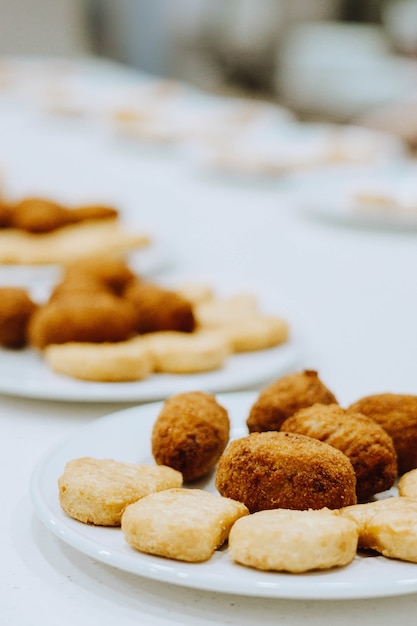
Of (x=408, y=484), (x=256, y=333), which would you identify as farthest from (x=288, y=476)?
(x=256, y=333)

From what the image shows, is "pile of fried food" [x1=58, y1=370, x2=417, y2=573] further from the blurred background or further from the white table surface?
the blurred background

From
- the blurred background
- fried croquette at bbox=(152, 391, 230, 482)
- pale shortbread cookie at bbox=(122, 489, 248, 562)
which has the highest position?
pale shortbread cookie at bbox=(122, 489, 248, 562)

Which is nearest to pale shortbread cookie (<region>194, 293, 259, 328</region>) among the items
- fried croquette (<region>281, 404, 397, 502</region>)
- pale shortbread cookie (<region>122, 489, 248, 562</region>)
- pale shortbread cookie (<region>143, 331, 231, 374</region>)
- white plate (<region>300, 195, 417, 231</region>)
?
pale shortbread cookie (<region>143, 331, 231, 374</region>)

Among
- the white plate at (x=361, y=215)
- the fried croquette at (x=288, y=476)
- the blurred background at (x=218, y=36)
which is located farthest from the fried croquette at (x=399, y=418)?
the blurred background at (x=218, y=36)

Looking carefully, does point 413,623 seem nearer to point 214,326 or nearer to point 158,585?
point 158,585

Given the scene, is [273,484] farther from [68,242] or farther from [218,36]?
[218,36]

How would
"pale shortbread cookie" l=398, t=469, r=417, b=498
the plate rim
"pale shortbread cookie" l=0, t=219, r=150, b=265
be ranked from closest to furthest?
"pale shortbread cookie" l=398, t=469, r=417, b=498, the plate rim, "pale shortbread cookie" l=0, t=219, r=150, b=265

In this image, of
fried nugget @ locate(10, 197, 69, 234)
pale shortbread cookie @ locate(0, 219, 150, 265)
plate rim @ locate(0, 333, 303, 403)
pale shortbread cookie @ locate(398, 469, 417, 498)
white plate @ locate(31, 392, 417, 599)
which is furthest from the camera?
fried nugget @ locate(10, 197, 69, 234)

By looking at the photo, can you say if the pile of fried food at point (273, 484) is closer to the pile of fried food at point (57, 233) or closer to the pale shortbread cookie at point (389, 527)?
the pale shortbread cookie at point (389, 527)
